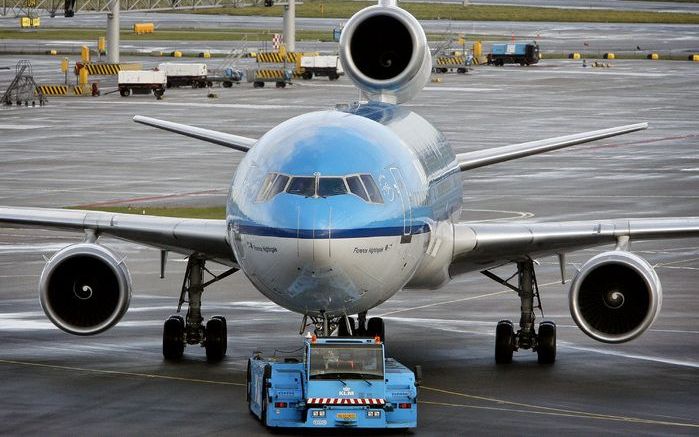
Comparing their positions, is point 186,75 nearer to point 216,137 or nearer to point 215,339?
point 216,137

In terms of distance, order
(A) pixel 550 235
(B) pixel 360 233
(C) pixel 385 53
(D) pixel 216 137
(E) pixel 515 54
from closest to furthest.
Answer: (B) pixel 360 233 < (A) pixel 550 235 < (D) pixel 216 137 < (C) pixel 385 53 < (E) pixel 515 54

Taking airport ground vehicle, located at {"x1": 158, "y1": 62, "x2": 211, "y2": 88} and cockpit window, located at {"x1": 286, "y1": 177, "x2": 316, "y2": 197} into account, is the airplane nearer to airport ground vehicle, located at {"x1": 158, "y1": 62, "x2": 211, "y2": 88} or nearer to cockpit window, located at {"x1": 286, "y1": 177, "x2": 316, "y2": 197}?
cockpit window, located at {"x1": 286, "y1": 177, "x2": 316, "y2": 197}

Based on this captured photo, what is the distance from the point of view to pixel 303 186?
68.1ft

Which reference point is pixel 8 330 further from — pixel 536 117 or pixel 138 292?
pixel 536 117

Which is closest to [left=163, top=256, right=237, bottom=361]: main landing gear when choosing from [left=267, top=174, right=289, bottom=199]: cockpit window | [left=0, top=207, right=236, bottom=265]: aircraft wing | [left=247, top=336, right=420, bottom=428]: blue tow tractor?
[left=0, top=207, right=236, bottom=265]: aircraft wing

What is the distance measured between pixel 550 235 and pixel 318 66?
8727 centimetres

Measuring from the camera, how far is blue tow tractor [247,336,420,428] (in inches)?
819

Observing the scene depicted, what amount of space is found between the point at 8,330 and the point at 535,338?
9.77 meters

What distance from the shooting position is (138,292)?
3425 centimetres

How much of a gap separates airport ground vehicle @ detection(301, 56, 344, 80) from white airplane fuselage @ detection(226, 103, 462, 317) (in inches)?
3457

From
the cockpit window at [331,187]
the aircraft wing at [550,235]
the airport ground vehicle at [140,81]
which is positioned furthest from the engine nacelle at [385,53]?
the airport ground vehicle at [140,81]

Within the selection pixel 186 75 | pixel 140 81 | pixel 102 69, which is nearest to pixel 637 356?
pixel 140 81

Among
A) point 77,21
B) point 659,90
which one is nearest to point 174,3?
point 659,90

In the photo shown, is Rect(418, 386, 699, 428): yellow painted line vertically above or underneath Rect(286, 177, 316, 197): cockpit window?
underneath
